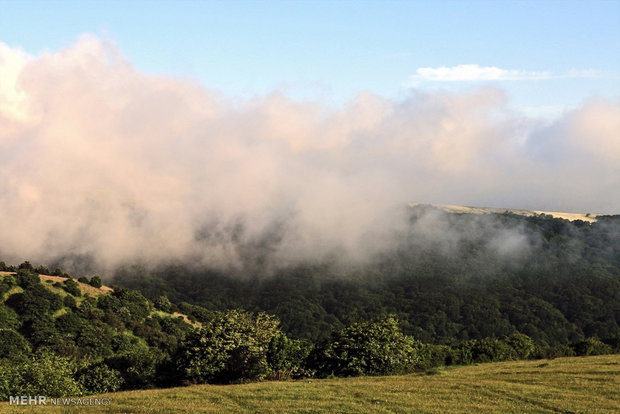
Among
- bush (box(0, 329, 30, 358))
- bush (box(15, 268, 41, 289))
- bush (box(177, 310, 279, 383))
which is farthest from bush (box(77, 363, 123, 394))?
bush (box(15, 268, 41, 289))

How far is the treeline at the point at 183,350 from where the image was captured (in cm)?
6412

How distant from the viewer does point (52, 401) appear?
170 feet

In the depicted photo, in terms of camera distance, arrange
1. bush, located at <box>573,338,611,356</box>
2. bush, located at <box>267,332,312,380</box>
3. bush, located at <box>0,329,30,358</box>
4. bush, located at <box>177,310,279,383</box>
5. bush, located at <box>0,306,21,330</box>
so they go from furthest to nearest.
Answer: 1. bush, located at <box>0,306,21,330</box>
2. bush, located at <box>0,329,30,358</box>
3. bush, located at <box>573,338,611,356</box>
4. bush, located at <box>267,332,312,380</box>
5. bush, located at <box>177,310,279,383</box>

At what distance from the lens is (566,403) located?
4669 cm

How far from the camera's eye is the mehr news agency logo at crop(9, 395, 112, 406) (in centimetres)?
5062

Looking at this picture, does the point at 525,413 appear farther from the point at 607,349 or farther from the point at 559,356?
the point at 607,349

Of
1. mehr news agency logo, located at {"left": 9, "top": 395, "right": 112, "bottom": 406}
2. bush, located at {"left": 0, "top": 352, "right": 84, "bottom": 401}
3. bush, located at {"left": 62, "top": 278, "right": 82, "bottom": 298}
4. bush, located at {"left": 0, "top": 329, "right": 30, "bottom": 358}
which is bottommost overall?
bush, located at {"left": 0, "top": 329, "right": 30, "bottom": 358}

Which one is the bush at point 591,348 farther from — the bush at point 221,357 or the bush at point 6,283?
the bush at point 6,283

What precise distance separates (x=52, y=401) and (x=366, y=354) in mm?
37097

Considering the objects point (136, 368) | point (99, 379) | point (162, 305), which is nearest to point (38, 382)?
point (99, 379)

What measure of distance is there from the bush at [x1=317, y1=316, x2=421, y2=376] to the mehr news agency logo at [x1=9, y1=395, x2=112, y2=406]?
30.3m

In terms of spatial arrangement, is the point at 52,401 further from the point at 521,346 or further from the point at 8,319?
the point at 521,346

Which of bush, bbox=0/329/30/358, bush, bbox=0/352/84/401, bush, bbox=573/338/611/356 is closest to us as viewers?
bush, bbox=0/352/84/401

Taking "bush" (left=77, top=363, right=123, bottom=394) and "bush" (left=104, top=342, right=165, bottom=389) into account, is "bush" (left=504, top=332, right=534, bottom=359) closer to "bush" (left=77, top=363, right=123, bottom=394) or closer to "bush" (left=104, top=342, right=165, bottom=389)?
"bush" (left=104, top=342, right=165, bottom=389)
